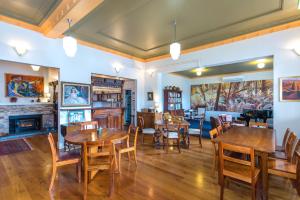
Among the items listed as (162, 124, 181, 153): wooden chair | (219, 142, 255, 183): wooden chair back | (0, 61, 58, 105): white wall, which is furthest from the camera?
(0, 61, 58, 105): white wall

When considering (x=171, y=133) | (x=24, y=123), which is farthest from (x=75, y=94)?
(x=24, y=123)

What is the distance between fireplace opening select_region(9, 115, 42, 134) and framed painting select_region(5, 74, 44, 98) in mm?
888

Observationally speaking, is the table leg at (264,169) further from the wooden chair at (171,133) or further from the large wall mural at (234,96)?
the large wall mural at (234,96)

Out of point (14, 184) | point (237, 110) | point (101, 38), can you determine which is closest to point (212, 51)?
point (101, 38)

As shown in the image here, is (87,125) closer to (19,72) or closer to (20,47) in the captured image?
(20,47)

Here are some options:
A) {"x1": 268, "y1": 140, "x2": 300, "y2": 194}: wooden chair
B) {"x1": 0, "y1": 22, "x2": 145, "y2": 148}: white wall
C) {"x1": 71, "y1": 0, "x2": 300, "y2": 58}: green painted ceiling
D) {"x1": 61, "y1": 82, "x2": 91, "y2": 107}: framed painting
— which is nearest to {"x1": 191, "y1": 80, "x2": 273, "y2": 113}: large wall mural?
{"x1": 71, "y1": 0, "x2": 300, "y2": 58}: green painted ceiling

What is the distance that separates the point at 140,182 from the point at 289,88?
3882 mm

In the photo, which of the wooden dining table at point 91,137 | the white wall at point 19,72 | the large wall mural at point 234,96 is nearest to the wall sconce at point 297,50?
the wooden dining table at point 91,137

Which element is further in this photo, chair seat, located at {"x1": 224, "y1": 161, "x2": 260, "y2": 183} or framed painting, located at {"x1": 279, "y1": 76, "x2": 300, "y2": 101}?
framed painting, located at {"x1": 279, "y1": 76, "x2": 300, "y2": 101}

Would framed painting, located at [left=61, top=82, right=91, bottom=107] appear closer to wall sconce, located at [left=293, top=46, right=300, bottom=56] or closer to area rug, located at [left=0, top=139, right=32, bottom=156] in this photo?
area rug, located at [left=0, top=139, right=32, bottom=156]

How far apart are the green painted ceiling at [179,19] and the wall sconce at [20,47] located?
1.15m

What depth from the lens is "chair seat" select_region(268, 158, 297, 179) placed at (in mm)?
1879

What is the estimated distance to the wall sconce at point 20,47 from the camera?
3.44 meters

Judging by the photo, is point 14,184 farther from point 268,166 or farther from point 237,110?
point 237,110
